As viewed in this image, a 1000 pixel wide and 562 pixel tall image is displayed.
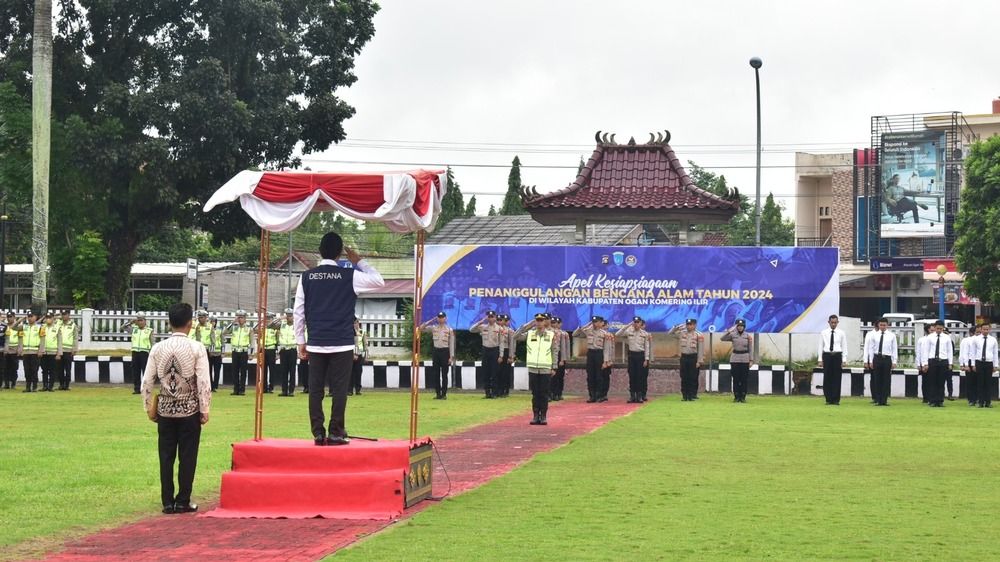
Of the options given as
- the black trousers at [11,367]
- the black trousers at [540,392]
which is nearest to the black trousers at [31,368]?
the black trousers at [11,367]

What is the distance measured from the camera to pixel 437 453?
16.4 meters

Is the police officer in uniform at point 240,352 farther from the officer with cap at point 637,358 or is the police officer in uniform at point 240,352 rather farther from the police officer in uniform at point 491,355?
the officer with cap at point 637,358

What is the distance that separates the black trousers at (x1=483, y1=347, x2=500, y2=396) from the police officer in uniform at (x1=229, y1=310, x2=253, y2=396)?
5.51 meters

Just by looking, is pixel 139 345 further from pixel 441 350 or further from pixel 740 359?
pixel 740 359

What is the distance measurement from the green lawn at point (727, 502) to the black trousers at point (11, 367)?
58.6ft

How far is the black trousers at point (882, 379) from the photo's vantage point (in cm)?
2847

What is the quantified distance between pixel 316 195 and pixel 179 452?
8.47 feet

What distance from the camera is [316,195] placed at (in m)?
12.4

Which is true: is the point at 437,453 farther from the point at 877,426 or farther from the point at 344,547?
the point at 877,426

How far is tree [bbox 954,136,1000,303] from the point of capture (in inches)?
2138

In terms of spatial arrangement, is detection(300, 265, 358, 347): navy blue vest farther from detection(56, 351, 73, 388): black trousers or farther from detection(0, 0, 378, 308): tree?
detection(0, 0, 378, 308): tree

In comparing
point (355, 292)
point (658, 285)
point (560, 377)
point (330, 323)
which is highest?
point (658, 285)

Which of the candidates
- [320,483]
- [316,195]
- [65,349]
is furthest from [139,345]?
[320,483]

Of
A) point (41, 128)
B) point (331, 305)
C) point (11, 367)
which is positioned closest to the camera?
point (331, 305)
